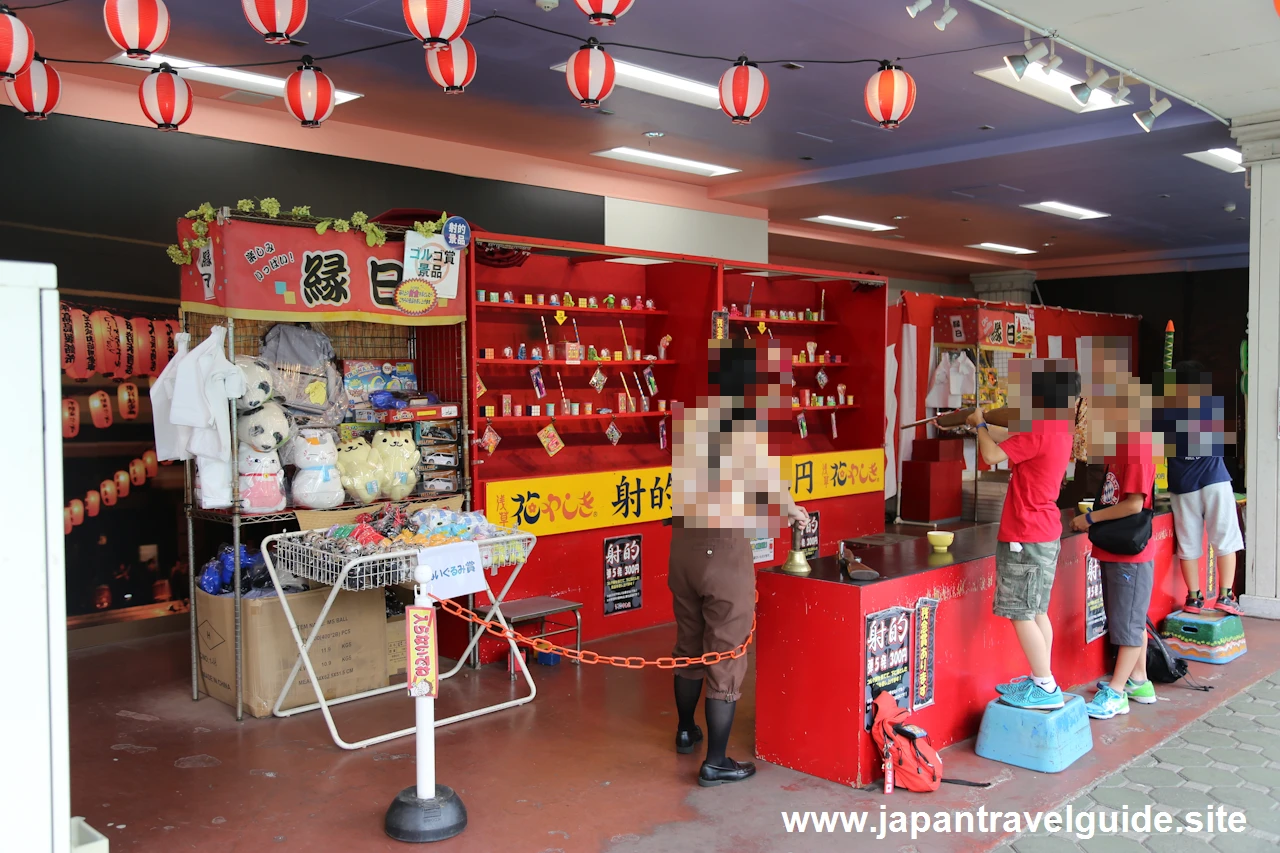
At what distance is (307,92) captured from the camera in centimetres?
527

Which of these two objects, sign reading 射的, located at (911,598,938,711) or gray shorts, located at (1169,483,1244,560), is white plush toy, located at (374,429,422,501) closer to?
sign reading 射的, located at (911,598,938,711)

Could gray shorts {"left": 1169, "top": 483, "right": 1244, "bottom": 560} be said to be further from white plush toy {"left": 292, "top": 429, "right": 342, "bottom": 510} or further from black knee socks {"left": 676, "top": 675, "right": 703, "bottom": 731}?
Answer: white plush toy {"left": 292, "top": 429, "right": 342, "bottom": 510}

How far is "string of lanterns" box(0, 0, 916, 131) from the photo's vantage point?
4.00 m

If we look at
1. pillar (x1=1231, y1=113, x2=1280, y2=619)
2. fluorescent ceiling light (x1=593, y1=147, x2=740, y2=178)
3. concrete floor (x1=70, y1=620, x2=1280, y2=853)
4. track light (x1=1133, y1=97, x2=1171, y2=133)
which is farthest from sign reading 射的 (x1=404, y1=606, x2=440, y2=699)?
fluorescent ceiling light (x1=593, y1=147, x2=740, y2=178)

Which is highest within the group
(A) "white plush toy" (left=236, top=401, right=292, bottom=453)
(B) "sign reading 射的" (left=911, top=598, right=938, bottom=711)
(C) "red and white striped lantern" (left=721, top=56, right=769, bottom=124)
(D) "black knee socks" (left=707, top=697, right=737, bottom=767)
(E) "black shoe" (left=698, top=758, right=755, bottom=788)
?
(C) "red and white striped lantern" (left=721, top=56, right=769, bottom=124)

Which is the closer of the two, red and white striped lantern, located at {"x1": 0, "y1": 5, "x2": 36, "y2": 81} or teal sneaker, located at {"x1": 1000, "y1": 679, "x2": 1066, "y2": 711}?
teal sneaker, located at {"x1": 1000, "y1": 679, "x2": 1066, "y2": 711}

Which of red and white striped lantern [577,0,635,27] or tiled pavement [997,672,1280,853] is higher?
red and white striped lantern [577,0,635,27]

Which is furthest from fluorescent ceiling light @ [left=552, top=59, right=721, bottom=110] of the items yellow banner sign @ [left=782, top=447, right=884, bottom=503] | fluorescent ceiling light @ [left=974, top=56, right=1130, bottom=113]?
yellow banner sign @ [left=782, top=447, right=884, bottom=503]

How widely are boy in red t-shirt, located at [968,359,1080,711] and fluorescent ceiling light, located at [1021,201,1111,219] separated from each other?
8131 mm

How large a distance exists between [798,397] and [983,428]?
4.07 m

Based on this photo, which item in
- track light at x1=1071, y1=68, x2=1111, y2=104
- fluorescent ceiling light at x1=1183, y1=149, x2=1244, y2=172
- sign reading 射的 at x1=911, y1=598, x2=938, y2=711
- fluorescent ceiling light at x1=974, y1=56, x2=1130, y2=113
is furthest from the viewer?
fluorescent ceiling light at x1=1183, y1=149, x2=1244, y2=172

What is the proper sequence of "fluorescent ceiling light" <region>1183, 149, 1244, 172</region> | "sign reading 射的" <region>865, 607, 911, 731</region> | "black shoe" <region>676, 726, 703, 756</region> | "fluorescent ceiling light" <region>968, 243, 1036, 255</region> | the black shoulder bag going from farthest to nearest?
"fluorescent ceiling light" <region>968, 243, 1036, 255</region> < "fluorescent ceiling light" <region>1183, 149, 1244, 172</region> < the black shoulder bag < "black shoe" <region>676, 726, 703, 756</region> < "sign reading 射的" <region>865, 607, 911, 731</region>

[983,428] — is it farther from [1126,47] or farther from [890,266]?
[890,266]

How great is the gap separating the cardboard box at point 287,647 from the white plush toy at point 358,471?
1.79ft
